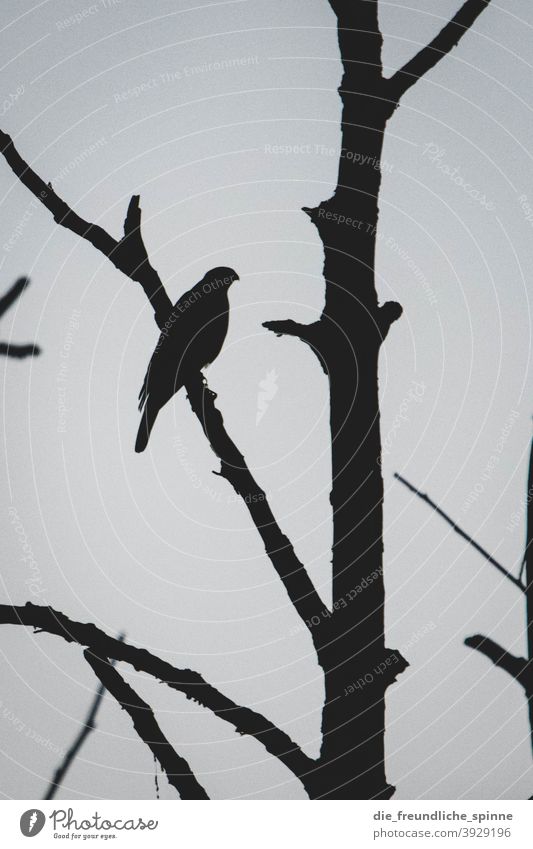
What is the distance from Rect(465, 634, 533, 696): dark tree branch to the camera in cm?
77

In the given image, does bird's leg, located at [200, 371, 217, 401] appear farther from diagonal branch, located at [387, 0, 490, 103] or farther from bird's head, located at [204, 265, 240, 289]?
diagonal branch, located at [387, 0, 490, 103]

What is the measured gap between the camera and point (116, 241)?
0.65m

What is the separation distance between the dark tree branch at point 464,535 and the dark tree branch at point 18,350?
451 millimetres

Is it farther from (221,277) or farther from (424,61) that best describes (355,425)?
(424,61)

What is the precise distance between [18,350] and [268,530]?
396 mm

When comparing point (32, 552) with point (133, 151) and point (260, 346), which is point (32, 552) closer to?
point (260, 346)

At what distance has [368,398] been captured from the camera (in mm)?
657

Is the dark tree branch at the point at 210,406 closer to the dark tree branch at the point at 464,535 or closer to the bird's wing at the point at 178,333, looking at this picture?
the bird's wing at the point at 178,333

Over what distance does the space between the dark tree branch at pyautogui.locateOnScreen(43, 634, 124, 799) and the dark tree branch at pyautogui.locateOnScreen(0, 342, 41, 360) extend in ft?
1.13

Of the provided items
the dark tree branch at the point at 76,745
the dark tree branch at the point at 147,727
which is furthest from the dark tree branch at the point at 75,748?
the dark tree branch at the point at 147,727

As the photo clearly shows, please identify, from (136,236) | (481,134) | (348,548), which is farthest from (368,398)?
(481,134)

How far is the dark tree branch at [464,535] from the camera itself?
783mm
